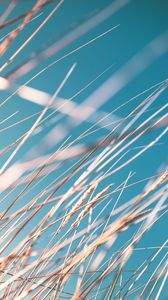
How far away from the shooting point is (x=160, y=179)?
24.0 inches

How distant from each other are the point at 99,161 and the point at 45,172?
12 centimetres

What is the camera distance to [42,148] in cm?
43

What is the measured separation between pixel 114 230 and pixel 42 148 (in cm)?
20

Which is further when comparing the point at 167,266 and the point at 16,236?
the point at 167,266

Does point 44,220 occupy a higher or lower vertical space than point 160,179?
lower

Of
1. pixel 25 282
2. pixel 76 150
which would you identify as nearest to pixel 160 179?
A: pixel 76 150

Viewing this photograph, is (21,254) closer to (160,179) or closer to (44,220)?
(44,220)

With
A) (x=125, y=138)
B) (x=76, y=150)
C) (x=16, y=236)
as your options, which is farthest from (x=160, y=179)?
(x=16, y=236)

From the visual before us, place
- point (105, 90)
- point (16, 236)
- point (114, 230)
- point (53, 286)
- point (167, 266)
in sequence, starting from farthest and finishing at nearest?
point (167, 266), point (53, 286), point (16, 236), point (114, 230), point (105, 90)

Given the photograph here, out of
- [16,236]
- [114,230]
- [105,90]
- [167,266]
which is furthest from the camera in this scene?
[167,266]

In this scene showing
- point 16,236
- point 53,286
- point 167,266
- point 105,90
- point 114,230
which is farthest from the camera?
point 167,266

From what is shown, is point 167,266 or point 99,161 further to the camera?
point 167,266

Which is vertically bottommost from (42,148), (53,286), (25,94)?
(53,286)

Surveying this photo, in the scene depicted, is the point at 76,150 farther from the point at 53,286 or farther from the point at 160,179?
the point at 53,286
